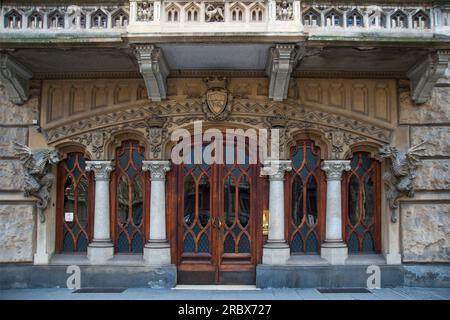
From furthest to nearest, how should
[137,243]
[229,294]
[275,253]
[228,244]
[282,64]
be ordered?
[137,243] → [228,244] → [275,253] → [229,294] → [282,64]

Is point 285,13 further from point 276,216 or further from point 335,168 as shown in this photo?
point 276,216

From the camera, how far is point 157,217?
9.56m

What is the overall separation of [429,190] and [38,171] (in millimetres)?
8012

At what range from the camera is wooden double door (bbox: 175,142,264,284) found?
9.71m

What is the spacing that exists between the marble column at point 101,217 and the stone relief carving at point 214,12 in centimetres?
365

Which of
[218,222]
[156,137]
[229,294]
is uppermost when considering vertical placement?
[156,137]

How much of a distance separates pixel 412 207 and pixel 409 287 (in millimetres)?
1628

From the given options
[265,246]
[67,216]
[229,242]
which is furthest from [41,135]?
[265,246]

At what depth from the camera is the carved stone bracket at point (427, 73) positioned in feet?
28.5

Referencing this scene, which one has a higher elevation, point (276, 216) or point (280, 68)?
point (280, 68)

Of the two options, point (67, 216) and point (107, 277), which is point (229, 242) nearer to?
point (107, 277)

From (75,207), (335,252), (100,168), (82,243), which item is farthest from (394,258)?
(75,207)

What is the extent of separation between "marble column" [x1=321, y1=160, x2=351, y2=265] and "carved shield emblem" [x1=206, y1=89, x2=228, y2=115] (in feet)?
8.01

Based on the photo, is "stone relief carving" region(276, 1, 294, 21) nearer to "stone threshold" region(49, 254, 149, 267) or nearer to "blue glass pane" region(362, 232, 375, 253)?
"blue glass pane" region(362, 232, 375, 253)
